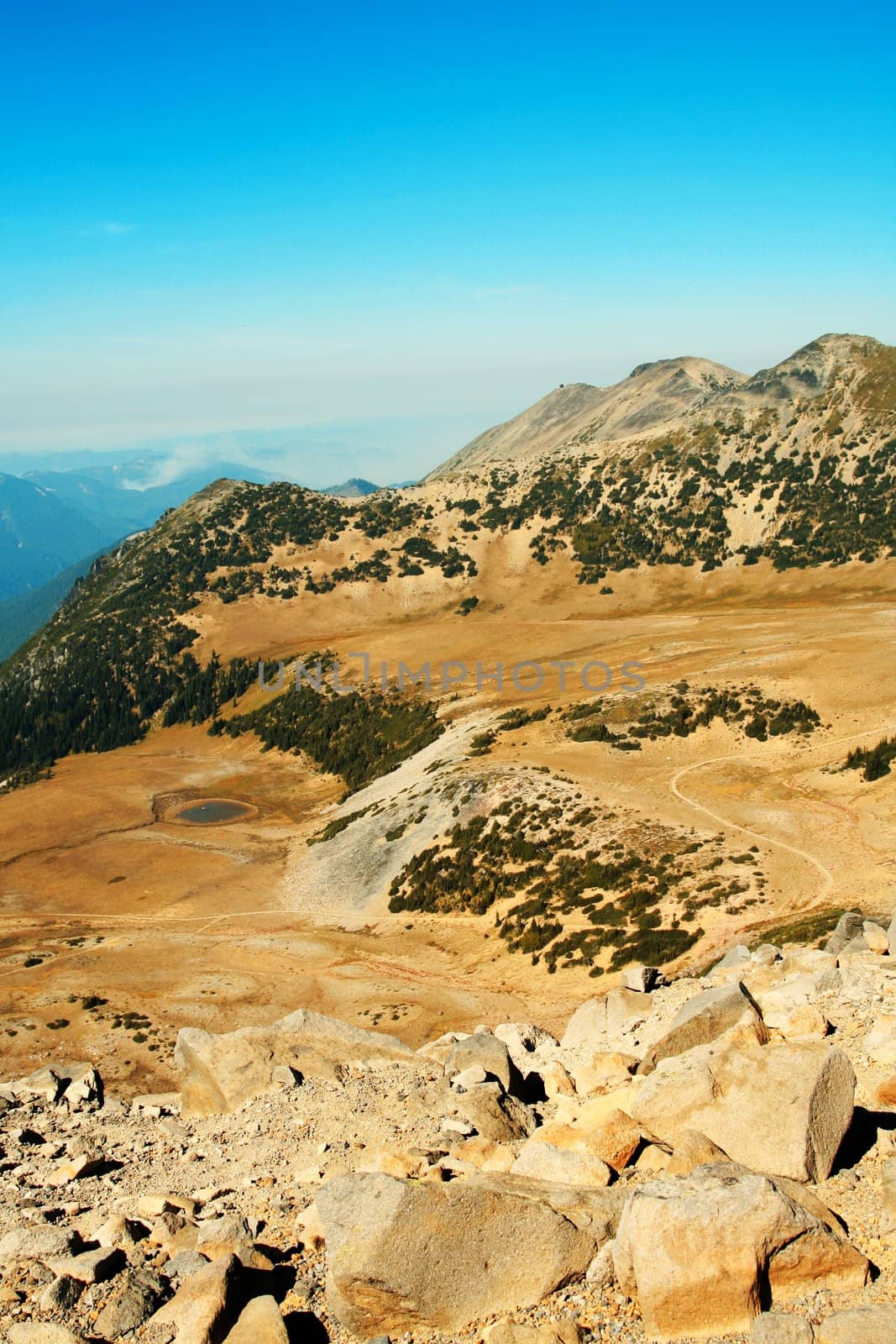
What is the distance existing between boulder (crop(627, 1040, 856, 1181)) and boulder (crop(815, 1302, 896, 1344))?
2451 millimetres

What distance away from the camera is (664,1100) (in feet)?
39.3

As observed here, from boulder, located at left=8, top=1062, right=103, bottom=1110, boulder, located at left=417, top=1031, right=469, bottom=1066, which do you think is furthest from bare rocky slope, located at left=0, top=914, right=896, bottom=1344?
boulder, located at left=417, top=1031, right=469, bottom=1066

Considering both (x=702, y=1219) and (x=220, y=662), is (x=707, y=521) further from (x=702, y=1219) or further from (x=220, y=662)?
(x=702, y=1219)

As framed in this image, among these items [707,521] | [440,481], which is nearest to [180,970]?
[707,521]

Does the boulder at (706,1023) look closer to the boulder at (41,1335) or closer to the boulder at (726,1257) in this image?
the boulder at (726,1257)

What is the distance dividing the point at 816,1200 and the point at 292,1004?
85.1ft

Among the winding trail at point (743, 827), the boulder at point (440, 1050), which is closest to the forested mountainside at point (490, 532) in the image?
the winding trail at point (743, 827)

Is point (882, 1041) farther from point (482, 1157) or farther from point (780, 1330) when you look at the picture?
point (780, 1330)

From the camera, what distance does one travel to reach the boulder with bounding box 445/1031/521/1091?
1647 cm

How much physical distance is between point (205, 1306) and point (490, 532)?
391ft

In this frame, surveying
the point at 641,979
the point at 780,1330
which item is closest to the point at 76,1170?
the point at 780,1330

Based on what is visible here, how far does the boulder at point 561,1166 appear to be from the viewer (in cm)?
1092

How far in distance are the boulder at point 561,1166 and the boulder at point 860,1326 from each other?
10.8 ft

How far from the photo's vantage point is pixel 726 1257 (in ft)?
27.8
